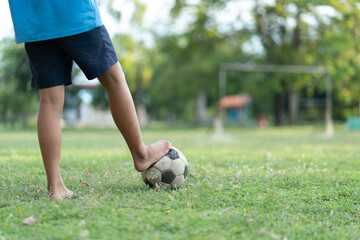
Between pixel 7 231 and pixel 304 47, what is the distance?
23.5 metres

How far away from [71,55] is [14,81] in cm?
2321

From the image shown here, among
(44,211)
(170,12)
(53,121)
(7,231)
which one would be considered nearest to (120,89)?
(53,121)

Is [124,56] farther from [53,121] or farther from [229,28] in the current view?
[53,121]

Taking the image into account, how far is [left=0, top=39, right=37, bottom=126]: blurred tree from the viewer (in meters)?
19.8

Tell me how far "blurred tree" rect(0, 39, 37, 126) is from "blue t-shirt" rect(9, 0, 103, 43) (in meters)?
17.7

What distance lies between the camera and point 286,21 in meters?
23.6

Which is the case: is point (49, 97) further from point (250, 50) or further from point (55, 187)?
point (250, 50)

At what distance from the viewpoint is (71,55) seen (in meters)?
2.46

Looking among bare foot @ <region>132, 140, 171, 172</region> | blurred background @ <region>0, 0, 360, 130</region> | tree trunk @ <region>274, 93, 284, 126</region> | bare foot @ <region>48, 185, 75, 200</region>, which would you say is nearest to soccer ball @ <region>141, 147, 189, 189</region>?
bare foot @ <region>132, 140, 171, 172</region>

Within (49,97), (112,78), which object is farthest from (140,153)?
(49,97)

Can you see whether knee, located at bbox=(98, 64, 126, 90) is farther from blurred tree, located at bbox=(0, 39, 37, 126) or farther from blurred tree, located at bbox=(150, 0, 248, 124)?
blurred tree, located at bbox=(150, 0, 248, 124)

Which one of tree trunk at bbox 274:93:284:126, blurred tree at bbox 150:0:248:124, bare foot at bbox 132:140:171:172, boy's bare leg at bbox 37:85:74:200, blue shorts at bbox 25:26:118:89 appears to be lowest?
tree trunk at bbox 274:93:284:126

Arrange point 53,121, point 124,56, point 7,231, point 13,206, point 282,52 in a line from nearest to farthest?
point 7,231 < point 13,206 < point 53,121 < point 282,52 < point 124,56

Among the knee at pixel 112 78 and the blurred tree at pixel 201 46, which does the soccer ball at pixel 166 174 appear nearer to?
the knee at pixel 112 78
